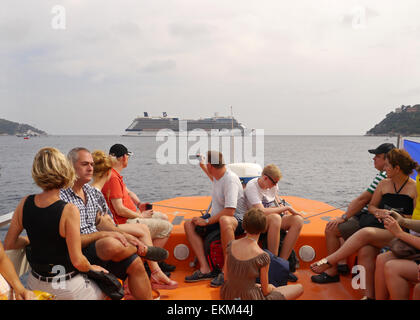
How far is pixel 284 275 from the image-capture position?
274 cm

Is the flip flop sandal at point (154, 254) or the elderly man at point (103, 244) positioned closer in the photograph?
the elderly man at point (103, 244)

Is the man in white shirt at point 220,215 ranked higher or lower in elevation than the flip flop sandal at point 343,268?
higher

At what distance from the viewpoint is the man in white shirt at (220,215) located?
2971mm

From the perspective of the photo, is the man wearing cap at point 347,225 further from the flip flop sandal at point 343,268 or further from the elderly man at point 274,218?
the elderly man at point 274,218

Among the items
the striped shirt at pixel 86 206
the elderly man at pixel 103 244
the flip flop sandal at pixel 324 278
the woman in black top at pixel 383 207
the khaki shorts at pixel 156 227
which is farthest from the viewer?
the khaki shorts at pixel 156 227

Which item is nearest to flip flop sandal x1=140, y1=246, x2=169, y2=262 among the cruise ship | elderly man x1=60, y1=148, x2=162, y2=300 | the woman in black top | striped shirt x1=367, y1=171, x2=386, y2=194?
elderly man x1=60, y1=148, x2=162, y2=300

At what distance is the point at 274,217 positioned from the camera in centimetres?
301

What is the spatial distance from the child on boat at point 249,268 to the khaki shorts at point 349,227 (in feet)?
3.69

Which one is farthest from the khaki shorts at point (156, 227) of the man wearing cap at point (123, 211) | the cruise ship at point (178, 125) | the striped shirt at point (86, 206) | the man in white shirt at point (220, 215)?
the cruise ship at point (178, 125)

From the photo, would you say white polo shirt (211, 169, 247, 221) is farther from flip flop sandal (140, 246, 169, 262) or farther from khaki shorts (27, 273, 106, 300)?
khaki shorts (27, 273, 106, 300)

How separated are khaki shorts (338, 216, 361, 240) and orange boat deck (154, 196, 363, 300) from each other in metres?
0.27

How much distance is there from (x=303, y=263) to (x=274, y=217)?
0.73 metres
